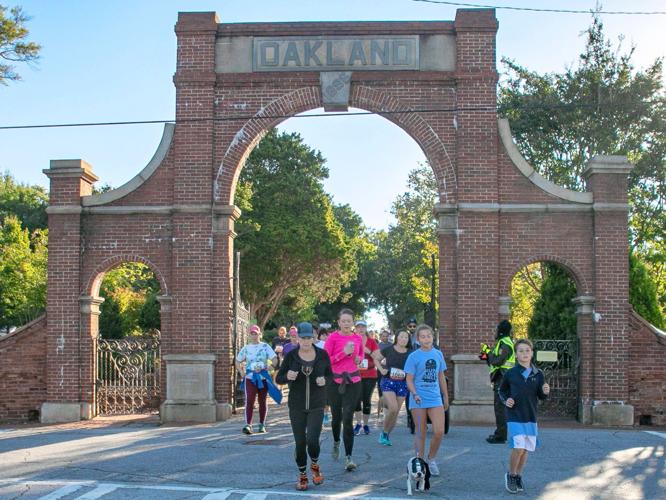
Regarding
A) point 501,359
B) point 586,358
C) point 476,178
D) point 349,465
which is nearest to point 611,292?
point 586,358

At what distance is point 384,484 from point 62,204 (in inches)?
401

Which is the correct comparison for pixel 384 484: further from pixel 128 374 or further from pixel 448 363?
pixel 128 374

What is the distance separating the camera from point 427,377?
9367 mm

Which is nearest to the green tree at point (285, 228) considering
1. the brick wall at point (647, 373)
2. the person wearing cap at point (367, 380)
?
the brick wall at point (647, 373)

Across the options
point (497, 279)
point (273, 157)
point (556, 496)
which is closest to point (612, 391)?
point (497, 279)

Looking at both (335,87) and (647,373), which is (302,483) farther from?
(335,87)

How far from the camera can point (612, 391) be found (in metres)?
16.5

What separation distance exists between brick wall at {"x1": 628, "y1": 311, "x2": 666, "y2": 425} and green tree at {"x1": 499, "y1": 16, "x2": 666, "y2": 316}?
508 inches

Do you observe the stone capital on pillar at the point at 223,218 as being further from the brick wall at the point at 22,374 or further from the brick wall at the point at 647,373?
the brick wall at the point at 647,373

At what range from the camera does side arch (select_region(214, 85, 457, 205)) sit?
17266 mm

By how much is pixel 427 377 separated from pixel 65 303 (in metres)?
9.85

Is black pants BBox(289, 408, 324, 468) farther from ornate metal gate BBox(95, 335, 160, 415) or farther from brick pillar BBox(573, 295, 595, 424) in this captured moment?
ornate metal gate BBox(95, 335, 160, 415)

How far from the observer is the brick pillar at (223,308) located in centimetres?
1700

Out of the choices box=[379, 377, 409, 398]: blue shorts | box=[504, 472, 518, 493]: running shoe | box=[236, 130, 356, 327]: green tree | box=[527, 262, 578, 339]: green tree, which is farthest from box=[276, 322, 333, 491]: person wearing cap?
box=[236, 130, 356, 327]: green tree
